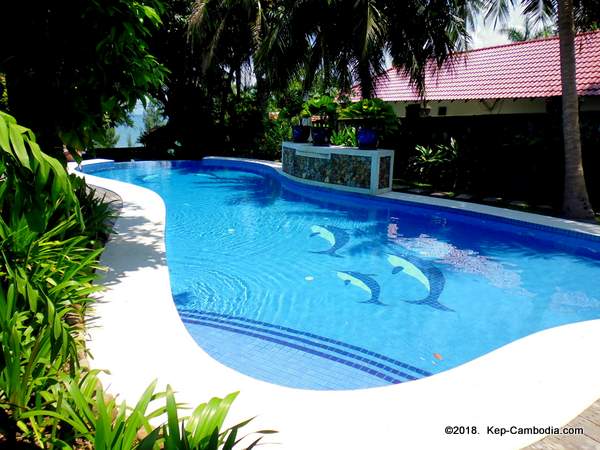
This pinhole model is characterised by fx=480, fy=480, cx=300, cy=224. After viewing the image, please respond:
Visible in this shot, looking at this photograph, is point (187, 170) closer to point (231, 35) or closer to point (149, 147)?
point (149, 147)

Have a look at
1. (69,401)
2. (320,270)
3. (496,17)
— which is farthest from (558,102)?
(69,401)

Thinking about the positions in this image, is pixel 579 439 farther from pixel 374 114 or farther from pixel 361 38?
pixel 361 38

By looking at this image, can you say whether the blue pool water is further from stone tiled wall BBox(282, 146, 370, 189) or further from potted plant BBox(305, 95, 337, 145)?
potted plant BBox(305, 95, 337, 145)

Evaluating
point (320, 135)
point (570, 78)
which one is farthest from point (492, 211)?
point (320, 135)

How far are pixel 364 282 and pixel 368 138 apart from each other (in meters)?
7.83

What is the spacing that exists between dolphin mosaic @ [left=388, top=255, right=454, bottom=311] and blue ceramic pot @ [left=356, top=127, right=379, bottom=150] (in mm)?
6295

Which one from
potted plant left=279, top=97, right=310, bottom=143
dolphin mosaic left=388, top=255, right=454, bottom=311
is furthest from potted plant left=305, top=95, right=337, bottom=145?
dolphin mosaic left=388, top=255, right=454, bottom=311

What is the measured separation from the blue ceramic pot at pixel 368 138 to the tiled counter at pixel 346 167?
0.28m

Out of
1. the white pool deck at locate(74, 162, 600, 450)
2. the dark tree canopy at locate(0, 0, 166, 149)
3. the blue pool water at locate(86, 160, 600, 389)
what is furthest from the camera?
the blue pool water at locate(86, 160, 600, 389)

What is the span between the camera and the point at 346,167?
1503cm

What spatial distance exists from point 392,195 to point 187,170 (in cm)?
1068

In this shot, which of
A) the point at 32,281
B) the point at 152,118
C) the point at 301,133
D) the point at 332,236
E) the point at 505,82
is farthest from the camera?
the point at 152,118

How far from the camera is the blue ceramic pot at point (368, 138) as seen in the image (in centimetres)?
1448

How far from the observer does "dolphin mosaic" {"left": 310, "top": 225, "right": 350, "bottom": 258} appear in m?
9.23
